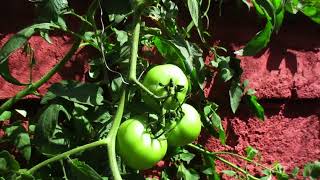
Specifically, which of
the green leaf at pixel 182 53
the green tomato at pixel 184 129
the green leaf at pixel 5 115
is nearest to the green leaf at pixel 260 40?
the green leaf at pixel 182 53

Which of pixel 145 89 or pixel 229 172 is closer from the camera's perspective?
pixel 145 89

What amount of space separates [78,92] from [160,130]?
0.21 m

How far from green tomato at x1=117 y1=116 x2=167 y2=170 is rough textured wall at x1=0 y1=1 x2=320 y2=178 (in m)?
0.66

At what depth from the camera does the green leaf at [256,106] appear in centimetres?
169

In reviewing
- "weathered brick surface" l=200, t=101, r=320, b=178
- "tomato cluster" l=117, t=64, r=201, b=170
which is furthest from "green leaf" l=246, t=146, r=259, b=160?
"tomato cluster" l=117, t=64, r=201, b=170

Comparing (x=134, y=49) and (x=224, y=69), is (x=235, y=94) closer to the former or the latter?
(x=224, y=69)

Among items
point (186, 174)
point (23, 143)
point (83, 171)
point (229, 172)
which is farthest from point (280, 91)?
point (83, 171)

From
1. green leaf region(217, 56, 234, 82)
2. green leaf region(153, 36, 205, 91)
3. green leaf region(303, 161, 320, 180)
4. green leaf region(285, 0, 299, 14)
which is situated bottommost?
green leaf region(303, 161, 320, 180)

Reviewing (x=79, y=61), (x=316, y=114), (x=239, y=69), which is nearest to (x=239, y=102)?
(x=239, y=69)

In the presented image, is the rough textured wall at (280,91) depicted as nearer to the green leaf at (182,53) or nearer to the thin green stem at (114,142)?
the green leaf at (182,53)

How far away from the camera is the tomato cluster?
98 cm

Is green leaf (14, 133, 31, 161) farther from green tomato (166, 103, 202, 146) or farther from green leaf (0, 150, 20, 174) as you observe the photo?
green tomato (166, 103, 202, 146)

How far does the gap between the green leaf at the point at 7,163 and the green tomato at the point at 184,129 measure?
288 mm

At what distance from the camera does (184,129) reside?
107cm
